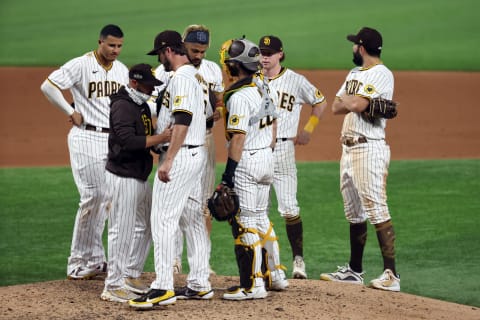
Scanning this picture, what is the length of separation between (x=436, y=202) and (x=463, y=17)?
20.2 m

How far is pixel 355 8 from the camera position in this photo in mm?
30859

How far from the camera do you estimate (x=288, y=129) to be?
8.11 meters

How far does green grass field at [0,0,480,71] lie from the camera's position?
79.2 ft

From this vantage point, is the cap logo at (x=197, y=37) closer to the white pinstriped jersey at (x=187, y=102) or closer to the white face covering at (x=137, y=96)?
the white pinstriped jersey at (x=187, y=102)

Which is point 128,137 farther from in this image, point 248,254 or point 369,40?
point 369,40

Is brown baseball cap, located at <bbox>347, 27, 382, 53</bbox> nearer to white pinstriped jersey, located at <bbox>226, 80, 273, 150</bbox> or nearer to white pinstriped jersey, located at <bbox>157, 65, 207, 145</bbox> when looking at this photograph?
white pinstriped jersey, located at <bbox>226, 80, 273, 150</bbox>

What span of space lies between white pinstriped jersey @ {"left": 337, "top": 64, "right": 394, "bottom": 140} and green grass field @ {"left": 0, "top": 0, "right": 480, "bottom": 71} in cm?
1477

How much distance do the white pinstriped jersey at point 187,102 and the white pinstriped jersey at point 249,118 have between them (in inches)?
8.5

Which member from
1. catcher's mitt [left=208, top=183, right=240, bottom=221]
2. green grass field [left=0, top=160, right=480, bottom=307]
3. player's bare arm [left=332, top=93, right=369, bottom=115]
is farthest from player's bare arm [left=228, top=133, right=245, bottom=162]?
green grass field [left=0, top=160, right=480, bottom=307]

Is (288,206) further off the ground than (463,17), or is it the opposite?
(463,17)

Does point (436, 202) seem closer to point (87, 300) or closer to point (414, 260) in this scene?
point (414, 260)

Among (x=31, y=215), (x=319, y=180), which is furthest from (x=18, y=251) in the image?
(x=319, y=180)

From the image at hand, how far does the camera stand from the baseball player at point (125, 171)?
6352mm

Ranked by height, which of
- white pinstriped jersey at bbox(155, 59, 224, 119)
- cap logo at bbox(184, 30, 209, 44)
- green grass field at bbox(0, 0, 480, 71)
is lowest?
white pinstriped jersey at bbox(155, 59, 224, 119)
